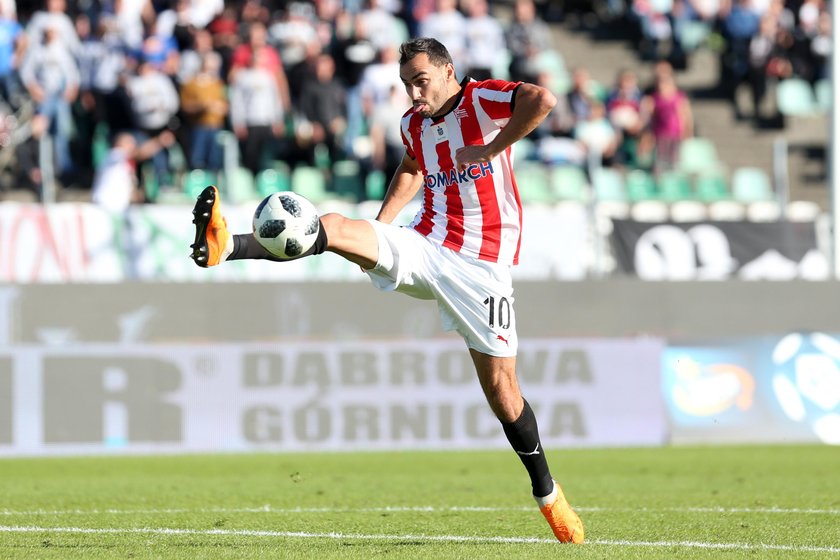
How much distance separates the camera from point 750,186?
18.8m

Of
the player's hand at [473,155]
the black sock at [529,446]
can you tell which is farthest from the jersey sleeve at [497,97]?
the black sock at [529,446]

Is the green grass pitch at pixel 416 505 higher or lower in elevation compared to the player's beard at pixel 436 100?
lower

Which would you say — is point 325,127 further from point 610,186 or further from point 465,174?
point 465,174

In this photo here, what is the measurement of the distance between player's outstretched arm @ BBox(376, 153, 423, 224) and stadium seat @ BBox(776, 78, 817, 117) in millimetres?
14686

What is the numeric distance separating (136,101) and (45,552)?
11388mm

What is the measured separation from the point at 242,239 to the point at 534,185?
11186 millimetres

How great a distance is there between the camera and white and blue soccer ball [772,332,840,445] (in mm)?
15117

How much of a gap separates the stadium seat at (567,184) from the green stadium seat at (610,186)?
1.02 ft

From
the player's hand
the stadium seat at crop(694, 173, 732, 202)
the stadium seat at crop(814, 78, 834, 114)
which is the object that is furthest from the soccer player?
A: the stadium seat at crop(814, 78, 834, 114)

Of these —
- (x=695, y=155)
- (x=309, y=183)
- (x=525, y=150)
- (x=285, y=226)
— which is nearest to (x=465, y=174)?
(x=285, y=226)

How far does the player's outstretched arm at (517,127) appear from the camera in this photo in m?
6.80

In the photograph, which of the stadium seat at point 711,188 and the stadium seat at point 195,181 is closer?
the stadium seat at point 195,181

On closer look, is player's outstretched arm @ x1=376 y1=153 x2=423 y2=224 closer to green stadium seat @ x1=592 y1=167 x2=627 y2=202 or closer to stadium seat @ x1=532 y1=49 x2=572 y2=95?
green stadium seat @ x1=592 y1=167 x2=627 y2=202

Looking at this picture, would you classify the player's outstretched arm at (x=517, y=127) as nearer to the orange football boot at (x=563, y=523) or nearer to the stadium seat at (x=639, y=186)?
the orange football boot at (x=563, y=523)
